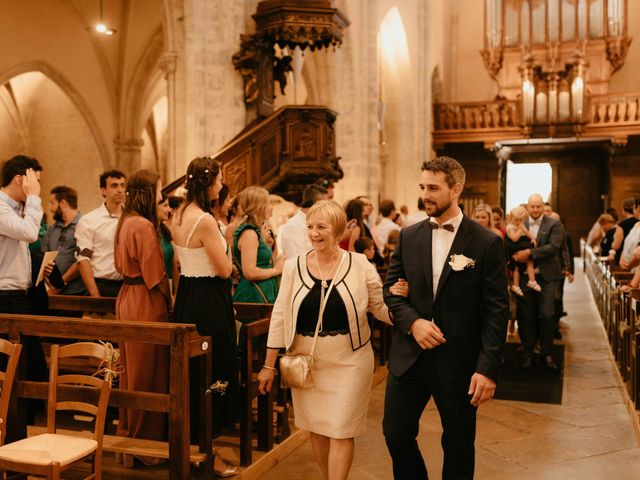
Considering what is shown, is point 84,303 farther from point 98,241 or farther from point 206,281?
point 206,281

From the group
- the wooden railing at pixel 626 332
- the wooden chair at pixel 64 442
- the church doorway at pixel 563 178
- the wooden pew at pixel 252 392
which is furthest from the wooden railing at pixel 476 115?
the wooden chair at pixel 64 442

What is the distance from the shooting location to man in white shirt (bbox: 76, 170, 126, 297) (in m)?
5.44

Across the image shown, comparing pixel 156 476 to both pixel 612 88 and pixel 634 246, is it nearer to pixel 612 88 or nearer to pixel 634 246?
pixel 634 246

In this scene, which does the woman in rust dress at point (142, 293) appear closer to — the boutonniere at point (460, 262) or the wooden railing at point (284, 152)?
the boutonniere at point (460, 262)

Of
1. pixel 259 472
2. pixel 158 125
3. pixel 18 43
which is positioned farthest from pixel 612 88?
pixel 259 472

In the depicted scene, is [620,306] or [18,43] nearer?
[620,306]

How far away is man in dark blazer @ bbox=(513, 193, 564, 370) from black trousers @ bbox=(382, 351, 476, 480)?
4.31 meters

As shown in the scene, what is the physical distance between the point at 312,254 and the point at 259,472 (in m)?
1.56

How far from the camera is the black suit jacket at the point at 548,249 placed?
7.28 meters

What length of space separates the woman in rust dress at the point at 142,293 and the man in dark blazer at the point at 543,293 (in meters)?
4.32

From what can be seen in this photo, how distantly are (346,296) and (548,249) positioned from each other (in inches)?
174

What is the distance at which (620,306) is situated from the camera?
6.91 meters

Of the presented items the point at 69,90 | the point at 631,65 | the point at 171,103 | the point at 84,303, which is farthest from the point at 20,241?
the point at 631,65

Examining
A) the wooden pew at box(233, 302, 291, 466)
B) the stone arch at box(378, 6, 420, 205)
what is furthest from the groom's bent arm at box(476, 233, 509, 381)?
the stone arch at box(378, 6, 420, 205)
